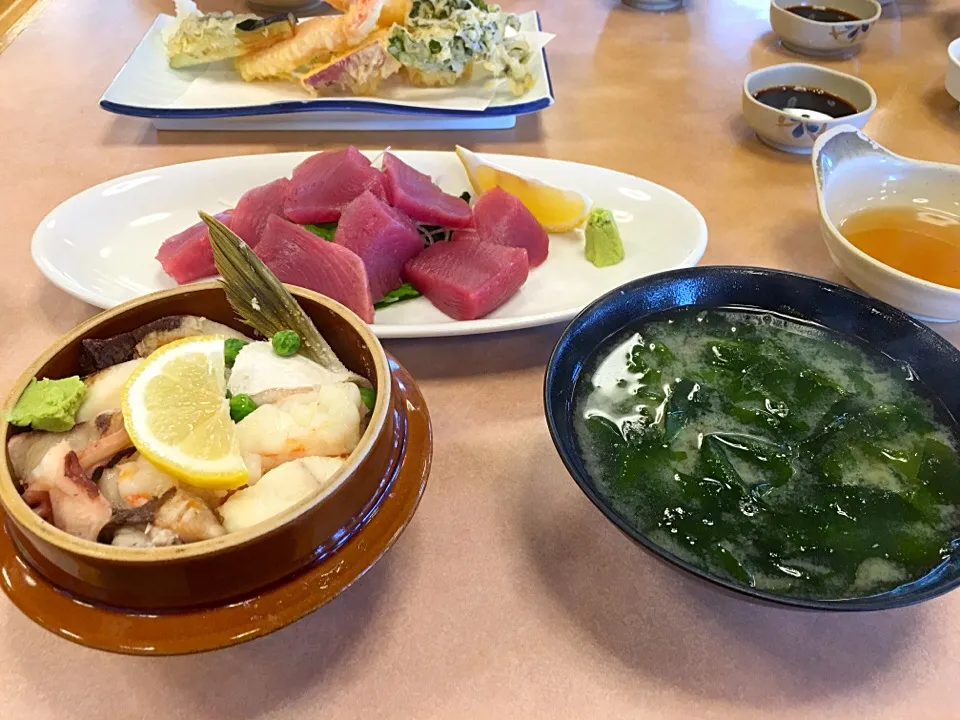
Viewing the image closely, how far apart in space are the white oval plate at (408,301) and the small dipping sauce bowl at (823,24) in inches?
43.3

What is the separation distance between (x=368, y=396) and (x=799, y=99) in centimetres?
154

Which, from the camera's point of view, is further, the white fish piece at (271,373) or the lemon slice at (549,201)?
the lemon slice at (549,201)

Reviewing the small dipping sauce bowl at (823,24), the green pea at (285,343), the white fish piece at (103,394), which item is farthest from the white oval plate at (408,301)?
the small dipping sauce bowl at (823,24)

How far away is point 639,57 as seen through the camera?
7.50 ft

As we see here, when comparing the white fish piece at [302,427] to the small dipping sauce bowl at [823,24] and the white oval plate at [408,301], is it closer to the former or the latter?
the white oval plate at [408,301]

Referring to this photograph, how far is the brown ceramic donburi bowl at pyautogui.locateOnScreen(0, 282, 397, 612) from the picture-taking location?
65cm

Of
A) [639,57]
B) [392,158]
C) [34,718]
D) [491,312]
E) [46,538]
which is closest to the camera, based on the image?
[46,538]

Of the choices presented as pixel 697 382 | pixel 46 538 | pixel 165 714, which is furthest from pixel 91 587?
pixel 697 382

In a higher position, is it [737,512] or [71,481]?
[71,481]

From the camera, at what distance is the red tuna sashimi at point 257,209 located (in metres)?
1.33

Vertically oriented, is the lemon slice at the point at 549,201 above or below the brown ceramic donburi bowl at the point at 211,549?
below

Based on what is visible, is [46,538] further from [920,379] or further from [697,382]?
[920,379]

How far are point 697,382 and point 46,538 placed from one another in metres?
0.77

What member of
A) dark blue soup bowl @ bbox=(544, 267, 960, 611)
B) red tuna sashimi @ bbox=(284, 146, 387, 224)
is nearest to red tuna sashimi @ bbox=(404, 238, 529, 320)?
red tuna sashimi @ bbox=(284, 146, 387, 224)
